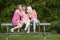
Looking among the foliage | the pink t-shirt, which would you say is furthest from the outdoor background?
the pink t-shirt

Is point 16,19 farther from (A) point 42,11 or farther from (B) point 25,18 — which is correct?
(A) point 42,11

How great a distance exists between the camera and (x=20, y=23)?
12.0m

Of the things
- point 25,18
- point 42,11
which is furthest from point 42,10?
point 25,18

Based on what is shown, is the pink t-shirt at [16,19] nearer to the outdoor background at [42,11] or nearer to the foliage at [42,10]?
the outdoor background at [42,11]

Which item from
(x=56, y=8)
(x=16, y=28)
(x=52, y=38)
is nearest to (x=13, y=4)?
(x=56, y=8)

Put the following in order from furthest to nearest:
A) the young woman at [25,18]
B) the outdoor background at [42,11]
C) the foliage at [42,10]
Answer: the foliage at [42,10]
the outdoor background at [42,11]
the young woman at [25,18]

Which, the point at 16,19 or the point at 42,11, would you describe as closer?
the point at 16,19

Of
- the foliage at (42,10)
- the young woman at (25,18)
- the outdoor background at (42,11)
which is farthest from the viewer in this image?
the foliage at (42,10)

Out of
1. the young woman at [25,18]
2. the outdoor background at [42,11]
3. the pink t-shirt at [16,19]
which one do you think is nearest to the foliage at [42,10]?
the outdoor background at [42,11]

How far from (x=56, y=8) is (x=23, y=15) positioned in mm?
2939

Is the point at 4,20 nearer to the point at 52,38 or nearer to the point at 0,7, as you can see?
the point at 0,7

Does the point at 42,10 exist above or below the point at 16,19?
above

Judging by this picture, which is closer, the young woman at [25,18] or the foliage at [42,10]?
the young woman at [25,18]

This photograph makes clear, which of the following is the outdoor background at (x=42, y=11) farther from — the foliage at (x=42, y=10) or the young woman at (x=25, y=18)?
the young woman at (x=25, y=18)
